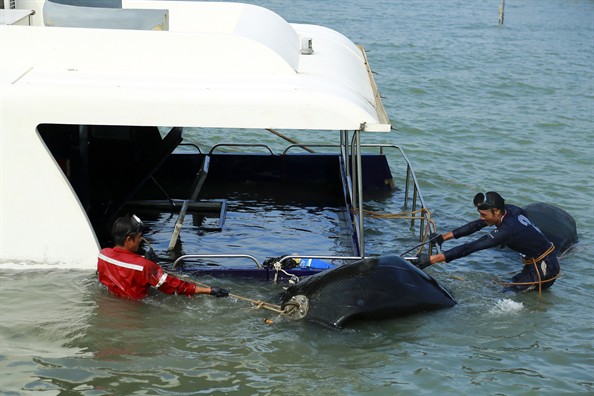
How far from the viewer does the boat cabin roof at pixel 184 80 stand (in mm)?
8273

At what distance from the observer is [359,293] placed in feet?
27.2

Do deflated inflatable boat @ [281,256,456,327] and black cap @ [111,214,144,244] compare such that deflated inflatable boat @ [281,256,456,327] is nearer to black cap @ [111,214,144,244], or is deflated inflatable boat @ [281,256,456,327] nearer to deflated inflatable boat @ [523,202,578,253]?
black cap @ [111,214,144,244]

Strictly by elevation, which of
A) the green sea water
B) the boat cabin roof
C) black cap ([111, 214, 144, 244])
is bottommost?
the green sea water

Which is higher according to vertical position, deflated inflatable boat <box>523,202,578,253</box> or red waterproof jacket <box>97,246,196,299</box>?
red waterproof jacket <box>97,246,196,299</box>

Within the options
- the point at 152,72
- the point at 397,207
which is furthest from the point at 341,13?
the point at 152,72

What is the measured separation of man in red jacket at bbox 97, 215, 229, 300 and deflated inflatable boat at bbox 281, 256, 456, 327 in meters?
0.75

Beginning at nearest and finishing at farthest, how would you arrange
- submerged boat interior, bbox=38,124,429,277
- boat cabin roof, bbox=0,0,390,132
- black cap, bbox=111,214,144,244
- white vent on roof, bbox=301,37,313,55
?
black cap, bbox=111,214,144,244 < boat cabin roof, bbox=0,0,390,132 < submerged boat interior, bbox=38,124,429,277 < white vent on roof, bbox=301,37,313,55

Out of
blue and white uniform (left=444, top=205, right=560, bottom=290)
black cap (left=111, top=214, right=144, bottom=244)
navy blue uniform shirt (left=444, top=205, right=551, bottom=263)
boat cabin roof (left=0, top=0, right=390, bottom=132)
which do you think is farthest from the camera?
blue and white uniform (left=444, top=205, right=560, bottom=290)

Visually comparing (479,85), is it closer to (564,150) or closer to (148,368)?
(564,150)

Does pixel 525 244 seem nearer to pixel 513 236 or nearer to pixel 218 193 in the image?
pixel 513 236

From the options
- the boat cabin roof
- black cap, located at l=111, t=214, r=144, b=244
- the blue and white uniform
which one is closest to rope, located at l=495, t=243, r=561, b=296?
the blue and white uniform

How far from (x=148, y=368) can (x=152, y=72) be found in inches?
114

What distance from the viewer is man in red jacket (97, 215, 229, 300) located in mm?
8062

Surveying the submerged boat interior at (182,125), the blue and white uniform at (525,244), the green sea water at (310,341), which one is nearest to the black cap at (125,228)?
the submerged boat interior at (182,125)
